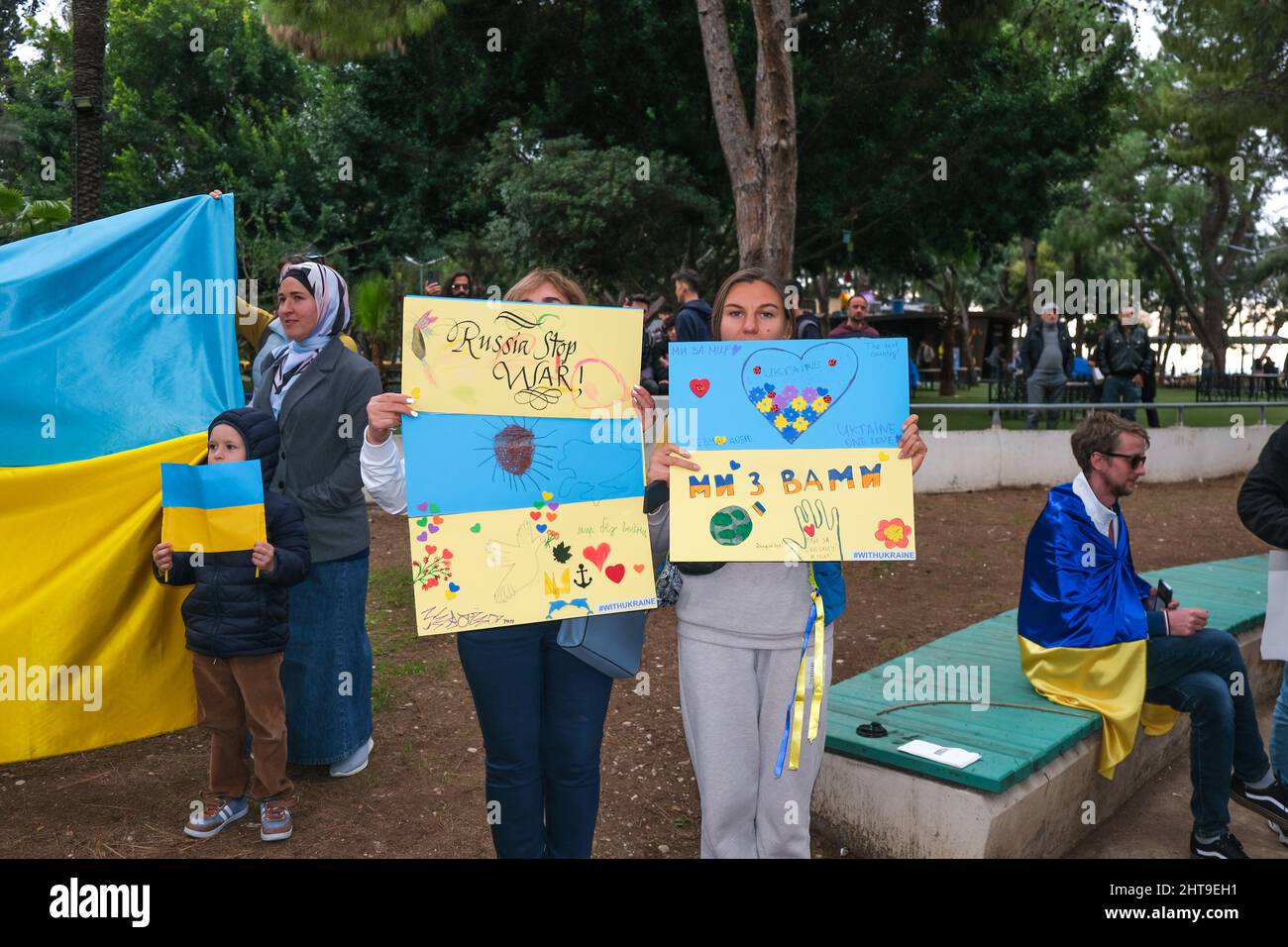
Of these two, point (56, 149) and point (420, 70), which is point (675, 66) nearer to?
point (420, 70)

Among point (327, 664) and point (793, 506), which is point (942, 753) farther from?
point (327, 664)

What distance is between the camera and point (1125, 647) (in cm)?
396

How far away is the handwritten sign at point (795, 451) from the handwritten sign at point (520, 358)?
0.60 feet

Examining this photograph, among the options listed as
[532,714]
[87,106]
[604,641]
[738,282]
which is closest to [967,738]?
[604,641]

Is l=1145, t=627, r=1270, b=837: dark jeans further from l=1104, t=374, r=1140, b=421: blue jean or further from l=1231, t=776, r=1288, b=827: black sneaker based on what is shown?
l=1104, t=374, r=1140, b=421: blue jean

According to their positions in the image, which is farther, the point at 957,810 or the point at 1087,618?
the point at 1087,618

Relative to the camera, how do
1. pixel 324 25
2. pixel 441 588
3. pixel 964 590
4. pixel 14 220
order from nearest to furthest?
pixel 441 588
pixel 964 590
pixel 14 220
pixel 324 25

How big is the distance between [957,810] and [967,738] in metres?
0.34

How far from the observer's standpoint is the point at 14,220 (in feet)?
28.6

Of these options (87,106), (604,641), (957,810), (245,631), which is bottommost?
(957,810)

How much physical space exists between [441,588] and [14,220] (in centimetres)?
803

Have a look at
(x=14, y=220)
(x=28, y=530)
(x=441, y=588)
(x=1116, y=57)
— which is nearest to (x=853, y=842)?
(x=441, y=588)

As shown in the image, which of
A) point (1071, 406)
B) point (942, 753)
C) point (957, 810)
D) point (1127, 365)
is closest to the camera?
point (957, 810)

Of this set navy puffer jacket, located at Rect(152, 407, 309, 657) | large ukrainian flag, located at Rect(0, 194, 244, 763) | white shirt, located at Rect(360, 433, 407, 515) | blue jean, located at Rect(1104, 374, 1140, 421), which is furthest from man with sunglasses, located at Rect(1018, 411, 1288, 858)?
blue jean, located at Rect(1104, 374, 1140, 421)
